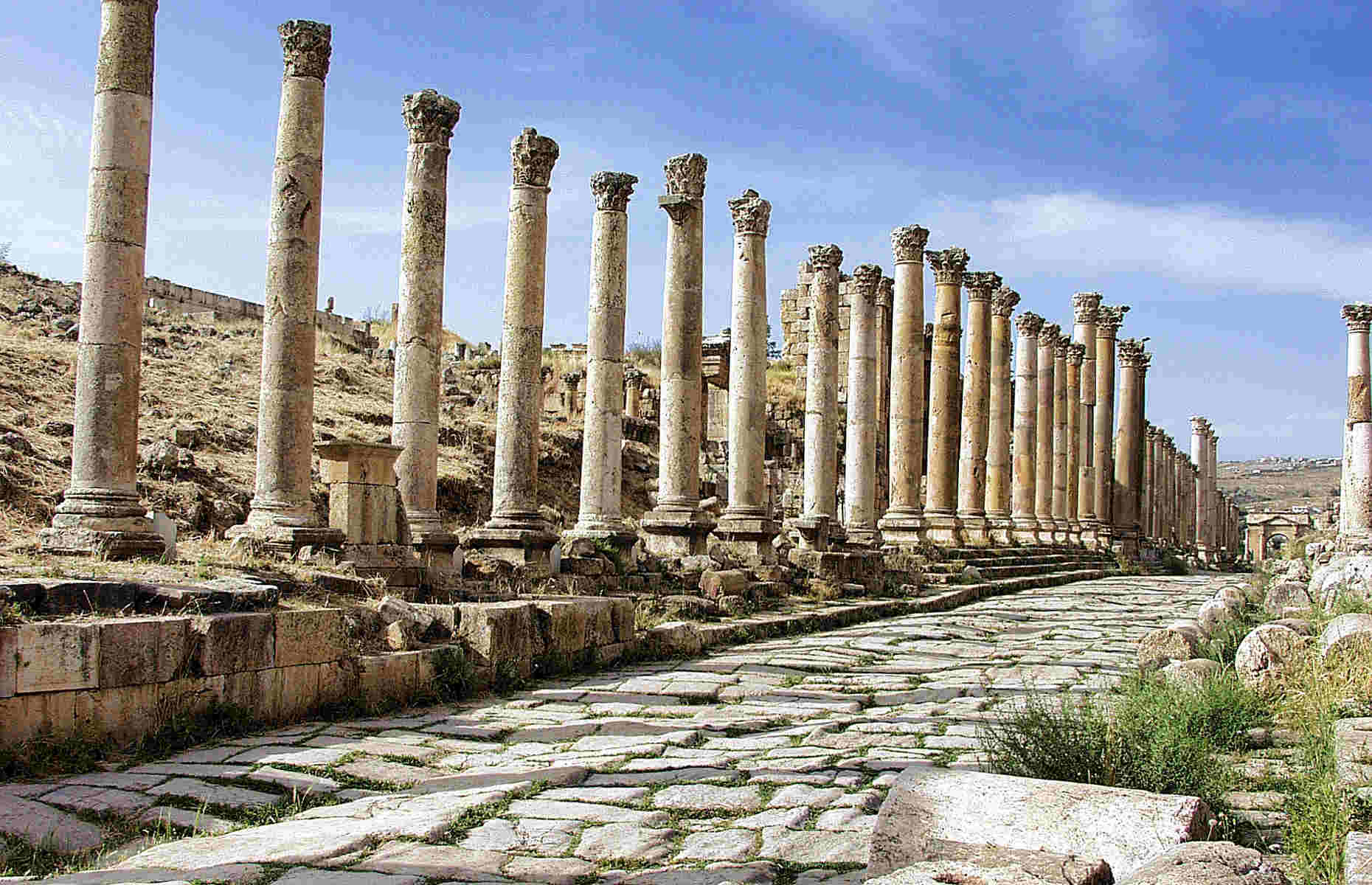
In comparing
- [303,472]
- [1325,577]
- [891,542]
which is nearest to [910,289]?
[891,542]

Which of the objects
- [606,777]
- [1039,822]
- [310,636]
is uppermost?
[310,636]

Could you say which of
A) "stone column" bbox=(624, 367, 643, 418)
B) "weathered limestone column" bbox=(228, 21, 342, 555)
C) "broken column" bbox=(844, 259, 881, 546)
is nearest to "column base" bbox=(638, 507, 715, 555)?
"weathered limestone column" bbox=(228, 21, 342, 555)

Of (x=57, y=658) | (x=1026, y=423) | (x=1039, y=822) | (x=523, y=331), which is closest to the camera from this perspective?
(x=1039, y=822)

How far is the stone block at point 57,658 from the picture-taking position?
24.2 feet

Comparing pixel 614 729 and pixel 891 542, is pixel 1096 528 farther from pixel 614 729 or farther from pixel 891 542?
pixel 614 729

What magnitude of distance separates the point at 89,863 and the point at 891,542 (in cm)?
A: 2141

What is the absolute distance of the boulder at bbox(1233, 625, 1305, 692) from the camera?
28.3 ft

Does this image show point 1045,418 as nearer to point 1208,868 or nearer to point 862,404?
point 862,404

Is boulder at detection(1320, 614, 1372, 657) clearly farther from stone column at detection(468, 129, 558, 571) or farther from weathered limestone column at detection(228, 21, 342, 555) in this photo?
stone column at detection(468, 129, 558, 571)

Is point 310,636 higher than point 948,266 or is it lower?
lower

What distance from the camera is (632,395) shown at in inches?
1515

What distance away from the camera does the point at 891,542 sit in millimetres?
26000

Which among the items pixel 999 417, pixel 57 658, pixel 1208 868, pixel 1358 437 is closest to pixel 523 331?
pixel 57 658

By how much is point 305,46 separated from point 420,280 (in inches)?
118
